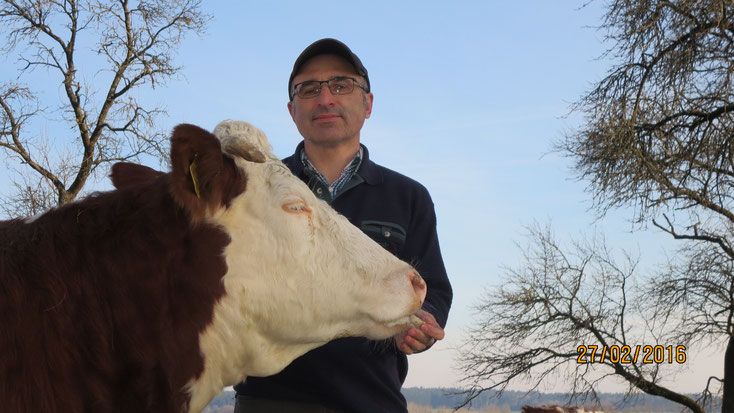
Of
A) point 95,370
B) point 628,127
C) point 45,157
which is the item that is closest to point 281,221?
point 95,370

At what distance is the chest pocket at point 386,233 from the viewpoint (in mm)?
3926

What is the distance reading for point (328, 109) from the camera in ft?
13.8

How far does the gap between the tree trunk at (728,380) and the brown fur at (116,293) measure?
17.9 meters

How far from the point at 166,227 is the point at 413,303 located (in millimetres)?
1150

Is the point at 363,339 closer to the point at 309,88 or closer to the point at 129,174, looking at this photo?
the point at 129,174

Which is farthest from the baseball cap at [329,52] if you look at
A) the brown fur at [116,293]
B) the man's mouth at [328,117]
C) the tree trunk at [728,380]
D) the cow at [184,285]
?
the tree trunk at [728,380]

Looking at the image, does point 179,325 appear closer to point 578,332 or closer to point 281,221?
point 281,221

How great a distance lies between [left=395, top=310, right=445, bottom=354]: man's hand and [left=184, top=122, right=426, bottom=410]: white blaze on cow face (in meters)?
0.18

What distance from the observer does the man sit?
3654 mm

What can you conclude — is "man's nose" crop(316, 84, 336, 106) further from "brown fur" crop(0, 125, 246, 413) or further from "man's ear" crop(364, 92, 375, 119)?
"brown fur" crop(0, 125, 246, 413)

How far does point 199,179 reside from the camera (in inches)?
107

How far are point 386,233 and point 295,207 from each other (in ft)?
3.57

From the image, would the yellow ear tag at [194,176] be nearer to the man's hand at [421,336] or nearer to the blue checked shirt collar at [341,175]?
the man's hand at [421,336]

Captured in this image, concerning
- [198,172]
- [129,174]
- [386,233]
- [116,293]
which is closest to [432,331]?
[386,233]
